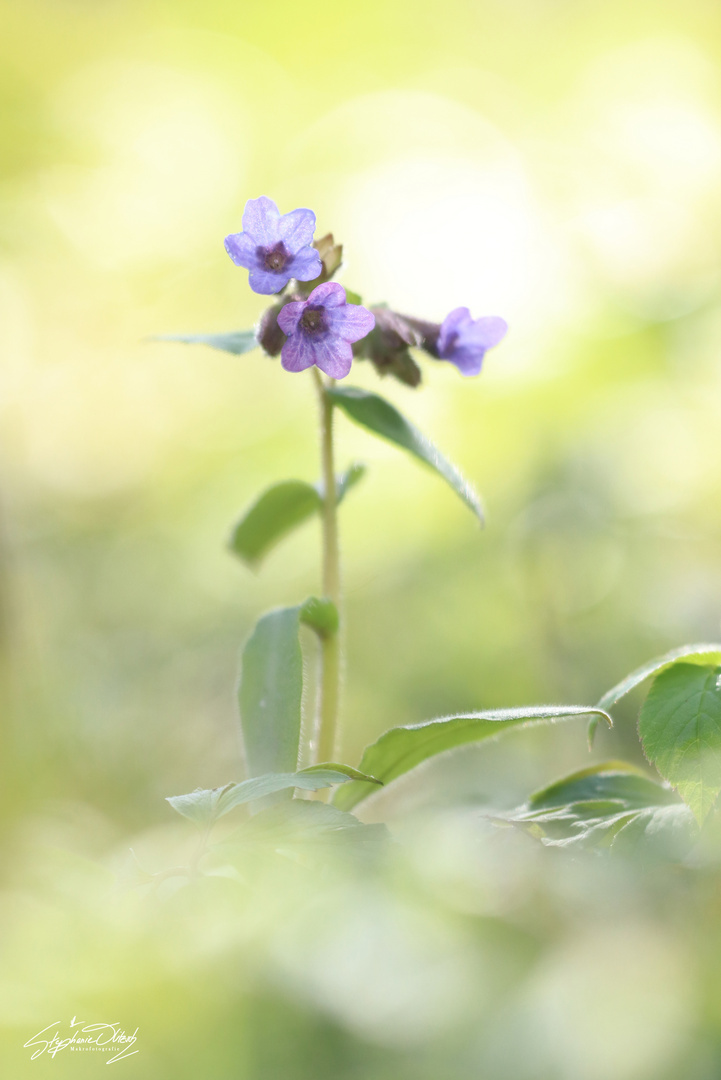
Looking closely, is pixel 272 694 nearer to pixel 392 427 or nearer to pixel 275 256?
pixel 392 427

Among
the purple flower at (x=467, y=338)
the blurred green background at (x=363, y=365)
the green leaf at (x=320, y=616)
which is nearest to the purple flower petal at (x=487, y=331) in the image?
the purple flower at (x=467, y=338)

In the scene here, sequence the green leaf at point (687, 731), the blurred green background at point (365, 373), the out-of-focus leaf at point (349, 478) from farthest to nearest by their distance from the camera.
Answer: the blurred green background at point (365, 373)
the out-of-focus leaf at point (349, 478)
the green leaf at point (687, 731)

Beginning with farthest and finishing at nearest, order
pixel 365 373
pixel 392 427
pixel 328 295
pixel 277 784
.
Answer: pixel 365 373 → pixel 392 427 → pixel 328 295 → pixel 277 784

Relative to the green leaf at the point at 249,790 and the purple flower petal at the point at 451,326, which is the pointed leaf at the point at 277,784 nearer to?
the green leaf at the point at 249,790

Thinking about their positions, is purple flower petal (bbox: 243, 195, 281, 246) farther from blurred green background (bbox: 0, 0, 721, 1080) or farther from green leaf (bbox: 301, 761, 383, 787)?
green leaf (bbox: 301, 761, 383, 787)

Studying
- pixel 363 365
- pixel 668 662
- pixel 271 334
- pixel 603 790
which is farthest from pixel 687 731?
pixel 363 365

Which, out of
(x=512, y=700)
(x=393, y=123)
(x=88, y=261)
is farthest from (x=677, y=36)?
(x=512, y=700)
